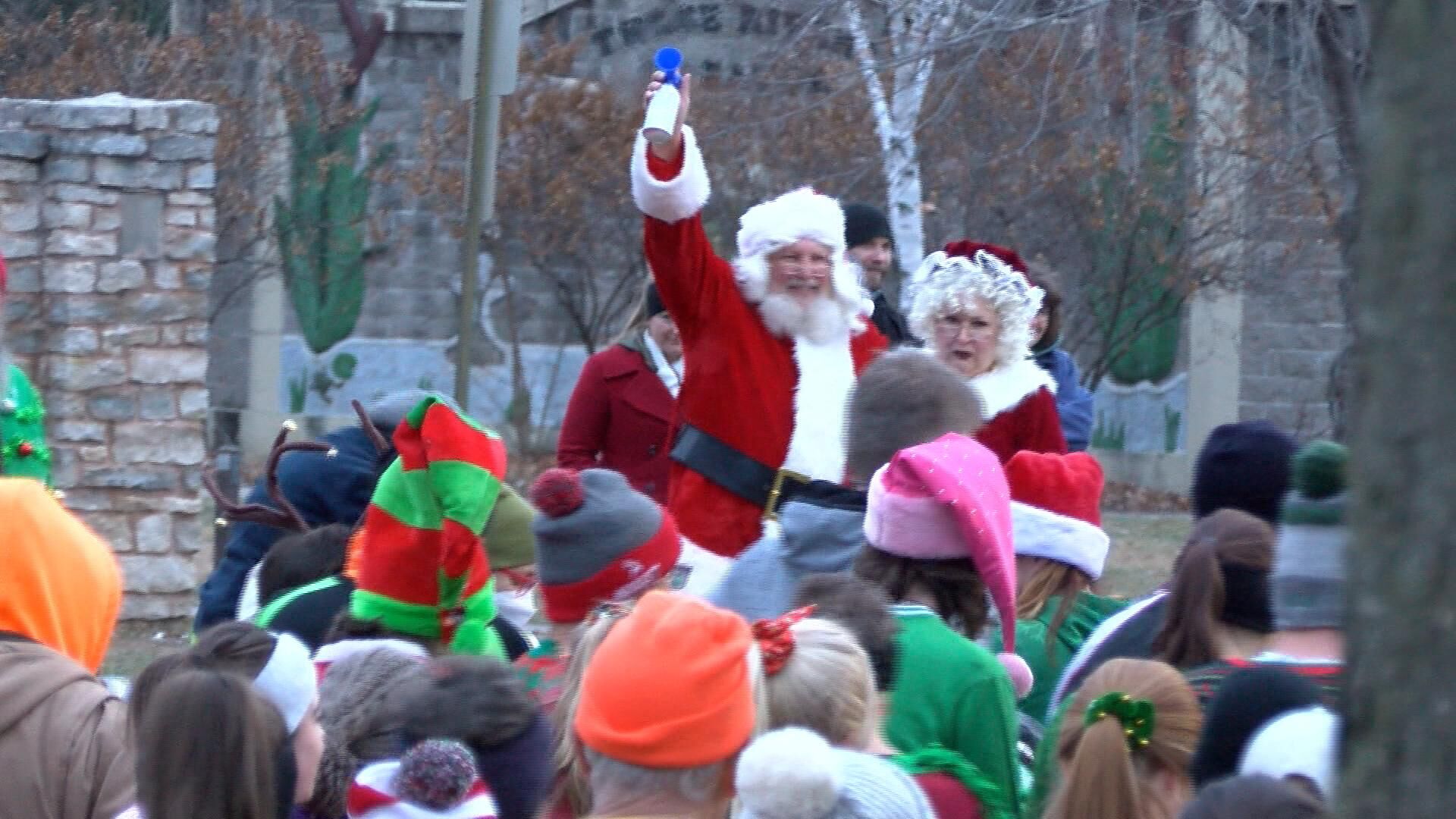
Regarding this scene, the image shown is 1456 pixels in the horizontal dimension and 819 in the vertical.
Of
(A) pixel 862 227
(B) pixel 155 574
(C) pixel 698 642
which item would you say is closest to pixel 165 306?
(B) pixel 155 574

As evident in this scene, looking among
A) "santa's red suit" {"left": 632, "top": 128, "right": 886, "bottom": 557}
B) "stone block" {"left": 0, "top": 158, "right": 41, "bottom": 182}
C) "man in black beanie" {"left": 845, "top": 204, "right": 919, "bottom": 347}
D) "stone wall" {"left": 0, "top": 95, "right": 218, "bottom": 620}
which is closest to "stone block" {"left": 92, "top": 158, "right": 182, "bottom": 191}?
"stone wall" {"left": 0, "top": 95, "right": 218, "bottom": 620}

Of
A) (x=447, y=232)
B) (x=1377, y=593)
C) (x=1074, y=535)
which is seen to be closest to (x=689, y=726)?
(x=1377, y=593)

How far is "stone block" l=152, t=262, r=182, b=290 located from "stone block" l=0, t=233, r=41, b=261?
46cm

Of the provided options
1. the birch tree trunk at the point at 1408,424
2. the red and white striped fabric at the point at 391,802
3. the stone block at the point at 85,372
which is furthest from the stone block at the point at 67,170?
the birch tree trunk at the point at 1408,424

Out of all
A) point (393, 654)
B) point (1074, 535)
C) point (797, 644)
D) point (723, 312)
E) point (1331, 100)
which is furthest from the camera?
point (1331, 100)

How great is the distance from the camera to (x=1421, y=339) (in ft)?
3.33

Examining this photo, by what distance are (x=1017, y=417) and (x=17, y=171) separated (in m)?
5.05

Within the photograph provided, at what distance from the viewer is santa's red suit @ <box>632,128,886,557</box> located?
14.1ft

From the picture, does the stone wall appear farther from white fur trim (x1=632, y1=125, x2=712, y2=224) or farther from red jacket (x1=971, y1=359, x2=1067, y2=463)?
red jacket (x1=971, y1=359, x2=1067, y2=463)

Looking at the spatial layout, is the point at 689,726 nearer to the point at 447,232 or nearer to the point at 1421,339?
the point at 1421,339

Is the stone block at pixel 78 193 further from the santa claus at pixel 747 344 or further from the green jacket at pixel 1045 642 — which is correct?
the green jacket at pixel 1045 642

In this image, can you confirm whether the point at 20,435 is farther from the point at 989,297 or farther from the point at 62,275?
the point at 62,275

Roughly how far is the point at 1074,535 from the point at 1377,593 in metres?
2.63

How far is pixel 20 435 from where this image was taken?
15.9ft
